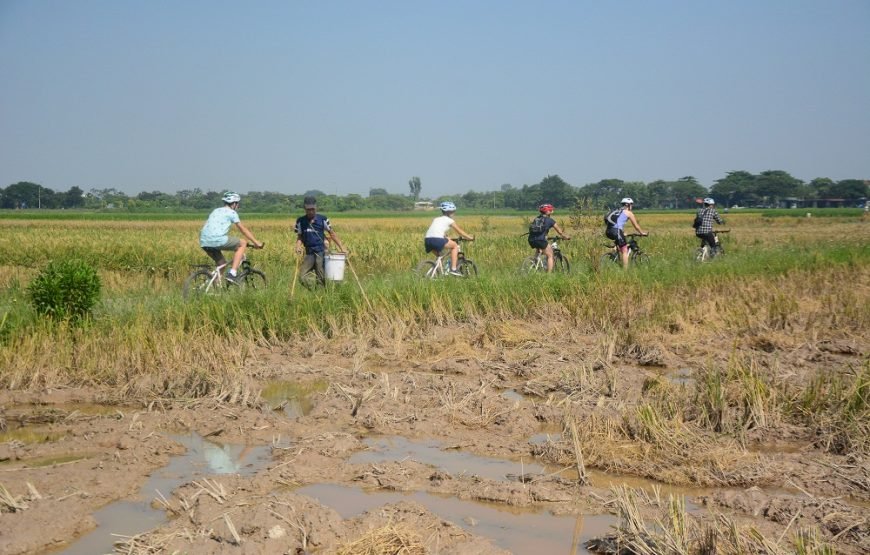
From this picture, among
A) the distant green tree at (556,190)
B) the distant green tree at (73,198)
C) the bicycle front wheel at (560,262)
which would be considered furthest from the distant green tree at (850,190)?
the bicycle front wheel at (560,262)

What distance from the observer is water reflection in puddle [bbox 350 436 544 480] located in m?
6.20

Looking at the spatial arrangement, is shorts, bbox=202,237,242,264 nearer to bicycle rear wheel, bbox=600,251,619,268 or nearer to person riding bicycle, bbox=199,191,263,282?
person riding bicycle, bbox=199,191,263,282

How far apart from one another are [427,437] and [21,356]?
15.5 ft

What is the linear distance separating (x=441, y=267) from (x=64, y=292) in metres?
6.44

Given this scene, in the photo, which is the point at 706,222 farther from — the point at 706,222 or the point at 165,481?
the point at 165,481

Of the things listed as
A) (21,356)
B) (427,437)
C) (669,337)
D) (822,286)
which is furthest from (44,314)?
(822,286)

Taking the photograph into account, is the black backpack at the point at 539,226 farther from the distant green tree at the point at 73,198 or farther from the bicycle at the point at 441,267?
the distant green tree at the point at 73,198

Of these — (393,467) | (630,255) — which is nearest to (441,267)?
(630,255)

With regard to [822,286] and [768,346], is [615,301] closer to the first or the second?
[768,346]

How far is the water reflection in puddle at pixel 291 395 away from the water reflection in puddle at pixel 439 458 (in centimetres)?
123

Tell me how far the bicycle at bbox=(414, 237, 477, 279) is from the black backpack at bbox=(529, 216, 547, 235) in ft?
4.79

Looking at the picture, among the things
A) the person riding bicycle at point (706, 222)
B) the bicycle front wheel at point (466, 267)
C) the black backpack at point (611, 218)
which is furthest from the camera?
the person riding bicycle at point (706, 222)

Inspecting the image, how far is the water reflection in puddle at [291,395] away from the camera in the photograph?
315 inches

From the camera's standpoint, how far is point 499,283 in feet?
42.9
